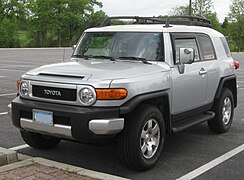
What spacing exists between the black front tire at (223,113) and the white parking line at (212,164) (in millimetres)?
691

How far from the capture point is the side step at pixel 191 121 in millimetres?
5665

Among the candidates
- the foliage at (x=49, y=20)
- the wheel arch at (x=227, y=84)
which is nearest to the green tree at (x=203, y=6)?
the foliage at (x=49, y=20)

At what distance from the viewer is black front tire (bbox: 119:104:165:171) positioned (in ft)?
15.7

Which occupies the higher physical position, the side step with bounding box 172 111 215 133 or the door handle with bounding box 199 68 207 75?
the door handle with bounding box 199 68 207 75

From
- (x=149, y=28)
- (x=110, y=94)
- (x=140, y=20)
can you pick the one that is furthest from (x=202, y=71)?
(x=110, y=94)

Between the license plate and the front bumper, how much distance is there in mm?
36

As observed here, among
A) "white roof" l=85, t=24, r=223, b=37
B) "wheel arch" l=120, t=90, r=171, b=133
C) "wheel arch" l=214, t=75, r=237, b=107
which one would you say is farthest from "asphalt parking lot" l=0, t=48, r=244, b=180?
"white roof" l=85, t=24, r=223, b=37

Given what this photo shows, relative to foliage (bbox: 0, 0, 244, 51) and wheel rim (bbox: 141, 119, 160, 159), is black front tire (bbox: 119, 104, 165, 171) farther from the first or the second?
foliage (bbox: 0, 0, 244, 51)

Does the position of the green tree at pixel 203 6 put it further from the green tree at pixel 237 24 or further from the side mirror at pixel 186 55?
the side mirror at pixel 186 55

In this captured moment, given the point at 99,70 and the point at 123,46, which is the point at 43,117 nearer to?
the point at 99,70

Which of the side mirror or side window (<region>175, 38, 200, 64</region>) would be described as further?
side window (<region>175, 38, 200, 64</region>)

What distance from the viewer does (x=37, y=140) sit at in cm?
577

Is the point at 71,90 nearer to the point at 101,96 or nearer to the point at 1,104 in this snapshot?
the point at 101,96

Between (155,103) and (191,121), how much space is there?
937mm
